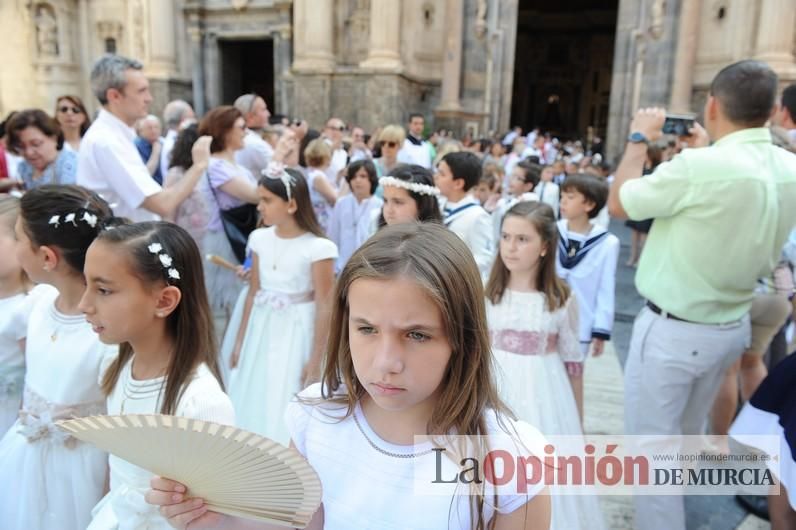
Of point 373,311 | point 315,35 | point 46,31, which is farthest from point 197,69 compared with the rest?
point 373,311

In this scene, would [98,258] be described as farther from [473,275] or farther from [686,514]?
[686,514]

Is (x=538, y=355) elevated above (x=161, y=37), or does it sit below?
below

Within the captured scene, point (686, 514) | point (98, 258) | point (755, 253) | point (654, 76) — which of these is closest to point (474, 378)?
point (98, 258)

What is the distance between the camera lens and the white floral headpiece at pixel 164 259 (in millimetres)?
1762

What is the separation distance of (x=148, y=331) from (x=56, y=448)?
59 cm

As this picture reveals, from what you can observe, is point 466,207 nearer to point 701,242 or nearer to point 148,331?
point 701,242

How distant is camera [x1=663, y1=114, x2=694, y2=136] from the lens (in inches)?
124

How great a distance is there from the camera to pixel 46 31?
17.4m

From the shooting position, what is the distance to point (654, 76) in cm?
Answer: 1370

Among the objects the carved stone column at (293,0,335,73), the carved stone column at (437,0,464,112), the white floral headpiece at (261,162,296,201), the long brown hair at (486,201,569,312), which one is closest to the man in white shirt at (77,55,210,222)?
the white floral headpiece at (261,162,296,201)

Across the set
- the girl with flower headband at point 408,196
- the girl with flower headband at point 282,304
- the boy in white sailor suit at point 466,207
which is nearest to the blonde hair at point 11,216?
the girl with flower headband at point 282,304

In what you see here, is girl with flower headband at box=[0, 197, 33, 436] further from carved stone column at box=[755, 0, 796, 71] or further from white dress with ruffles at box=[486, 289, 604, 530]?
carved stone column at box=[755, 0, 796, 71]

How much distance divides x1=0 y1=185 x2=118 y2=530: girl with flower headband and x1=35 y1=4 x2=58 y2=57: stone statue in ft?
63.9

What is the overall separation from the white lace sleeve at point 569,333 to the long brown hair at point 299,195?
4.88 ft
